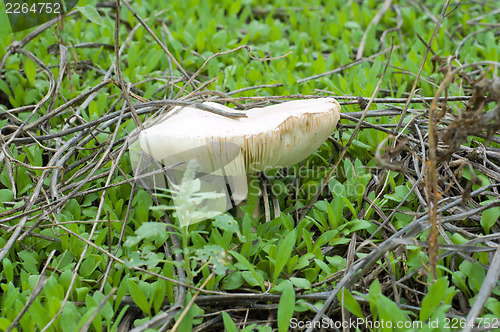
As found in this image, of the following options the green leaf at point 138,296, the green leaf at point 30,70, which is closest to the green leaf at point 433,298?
the green leaf at point 138,296

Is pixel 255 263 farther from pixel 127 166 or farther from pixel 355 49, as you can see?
pixel 355 49

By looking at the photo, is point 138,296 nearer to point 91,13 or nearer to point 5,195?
point 5,195

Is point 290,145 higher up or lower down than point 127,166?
higher up

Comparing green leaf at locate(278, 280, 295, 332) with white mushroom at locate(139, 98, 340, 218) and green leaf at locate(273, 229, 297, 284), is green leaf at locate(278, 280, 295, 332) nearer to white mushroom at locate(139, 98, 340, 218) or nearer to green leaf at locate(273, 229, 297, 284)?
green leaf at locate(273, 229, 297, 284)

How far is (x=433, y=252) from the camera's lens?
65.8 inches

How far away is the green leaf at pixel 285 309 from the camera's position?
170cm

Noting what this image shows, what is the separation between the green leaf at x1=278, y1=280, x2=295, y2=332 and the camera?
1699 millimetres

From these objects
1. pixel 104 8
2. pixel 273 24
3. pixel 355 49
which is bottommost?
pixel 355 49

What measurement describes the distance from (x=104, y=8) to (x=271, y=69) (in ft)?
7.13

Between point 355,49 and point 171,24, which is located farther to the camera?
point 171,24

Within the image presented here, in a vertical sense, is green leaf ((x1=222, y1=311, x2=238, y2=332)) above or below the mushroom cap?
below

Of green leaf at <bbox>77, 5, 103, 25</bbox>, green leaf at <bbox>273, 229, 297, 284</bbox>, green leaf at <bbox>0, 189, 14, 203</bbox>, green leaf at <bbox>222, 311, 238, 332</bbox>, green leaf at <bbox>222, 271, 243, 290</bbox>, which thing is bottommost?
green leaf at <bbox>222, 271, 243, 290</bbox>

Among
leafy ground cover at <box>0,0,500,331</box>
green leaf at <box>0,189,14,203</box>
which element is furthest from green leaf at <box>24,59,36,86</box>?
green leaf at <box>0,189,14,203</box>

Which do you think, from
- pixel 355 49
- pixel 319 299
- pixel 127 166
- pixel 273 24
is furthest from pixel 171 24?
pixel 319 299
